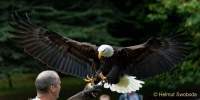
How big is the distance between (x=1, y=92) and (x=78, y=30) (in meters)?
2.44

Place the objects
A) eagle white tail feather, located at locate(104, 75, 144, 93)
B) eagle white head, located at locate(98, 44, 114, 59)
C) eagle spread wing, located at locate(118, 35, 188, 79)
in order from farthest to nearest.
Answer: eagle spread wing, located at locate(118, 35, 188, 79) → eagle white tail feather, located at locate(104, 75, 144, 93) → eagle white head, located at locate(98, 44, 114, 59)

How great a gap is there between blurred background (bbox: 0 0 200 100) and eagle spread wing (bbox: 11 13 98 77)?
5006 mm

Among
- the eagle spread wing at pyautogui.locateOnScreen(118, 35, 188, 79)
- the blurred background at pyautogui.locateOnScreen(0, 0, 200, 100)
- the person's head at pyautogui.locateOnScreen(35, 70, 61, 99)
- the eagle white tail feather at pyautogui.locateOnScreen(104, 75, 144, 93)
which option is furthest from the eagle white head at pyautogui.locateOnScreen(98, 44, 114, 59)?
the blurred background at pyautogui.locateOnScreen(0, 0, 200, 100)

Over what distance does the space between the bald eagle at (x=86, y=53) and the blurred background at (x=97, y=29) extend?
4.74m

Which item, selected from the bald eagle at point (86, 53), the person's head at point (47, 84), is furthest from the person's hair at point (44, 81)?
the bald eagle at point (86, 53)

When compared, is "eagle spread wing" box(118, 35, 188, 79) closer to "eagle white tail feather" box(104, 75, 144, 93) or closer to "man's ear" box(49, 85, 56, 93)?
"eagle white tail feather" box(104, 75, 144, 93)

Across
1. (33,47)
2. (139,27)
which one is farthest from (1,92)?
(33,47)

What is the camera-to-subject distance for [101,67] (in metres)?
9.12

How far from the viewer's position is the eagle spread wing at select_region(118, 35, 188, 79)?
10.2 meters

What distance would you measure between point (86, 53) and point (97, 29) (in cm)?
707

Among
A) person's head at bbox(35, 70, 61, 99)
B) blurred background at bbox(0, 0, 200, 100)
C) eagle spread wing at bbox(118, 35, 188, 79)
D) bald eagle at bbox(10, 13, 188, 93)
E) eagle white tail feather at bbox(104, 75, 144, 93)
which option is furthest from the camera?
blurred background at bbox(0, 0, 200, 100)

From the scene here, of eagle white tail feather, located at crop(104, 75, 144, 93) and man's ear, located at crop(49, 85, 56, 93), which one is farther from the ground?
eagle white tail feather, located at crop(104, 75, 144, 93)

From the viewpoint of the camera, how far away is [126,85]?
977cm

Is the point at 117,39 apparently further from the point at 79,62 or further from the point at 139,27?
the point at 79,62
